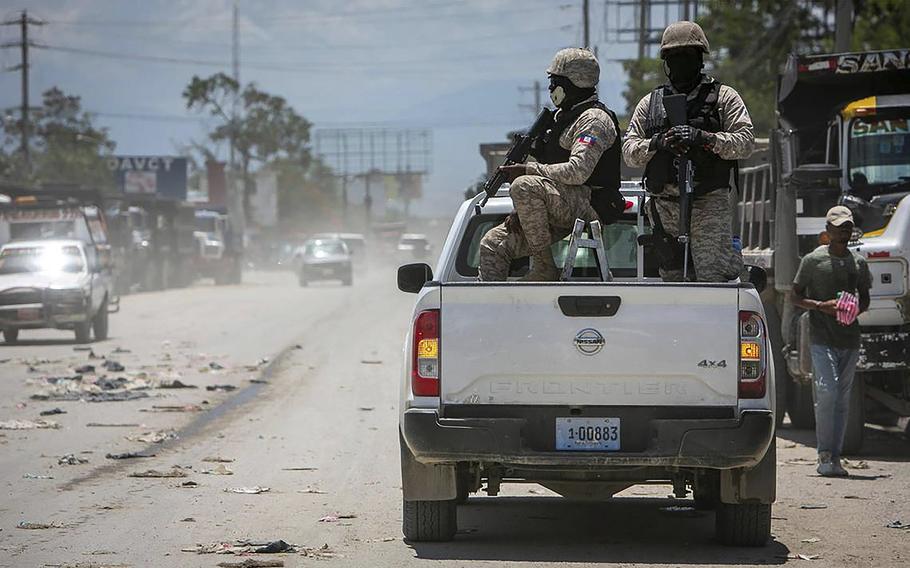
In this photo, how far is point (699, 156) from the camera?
817 centimetres

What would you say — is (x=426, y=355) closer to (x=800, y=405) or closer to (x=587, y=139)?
(x=587, y=139)

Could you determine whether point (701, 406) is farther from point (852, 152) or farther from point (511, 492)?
point (852, 152)

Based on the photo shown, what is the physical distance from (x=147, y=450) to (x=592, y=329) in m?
6.23

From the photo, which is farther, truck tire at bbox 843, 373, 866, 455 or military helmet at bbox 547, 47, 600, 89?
truck tire at bbox 843, 373, 866, 455

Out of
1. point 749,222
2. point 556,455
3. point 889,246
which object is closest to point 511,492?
point 556,455

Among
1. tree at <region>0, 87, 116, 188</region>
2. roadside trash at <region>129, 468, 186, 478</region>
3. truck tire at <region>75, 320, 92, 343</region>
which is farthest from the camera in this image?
tree at <region>0, 87, 116, 188</region>

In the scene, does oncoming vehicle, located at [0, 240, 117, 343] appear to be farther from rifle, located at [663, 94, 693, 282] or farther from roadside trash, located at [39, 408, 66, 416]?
rifle, located at [663, 94, 693, 282]

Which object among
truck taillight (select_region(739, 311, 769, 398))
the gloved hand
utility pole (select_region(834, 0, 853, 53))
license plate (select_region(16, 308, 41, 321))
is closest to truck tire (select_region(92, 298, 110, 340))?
license plate (select_region(16, 308, 41, 321))

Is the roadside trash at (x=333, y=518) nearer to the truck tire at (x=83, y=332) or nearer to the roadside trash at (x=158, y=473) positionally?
the roadside trash at (x=158, y=473)

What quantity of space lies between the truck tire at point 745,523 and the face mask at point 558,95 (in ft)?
7.87

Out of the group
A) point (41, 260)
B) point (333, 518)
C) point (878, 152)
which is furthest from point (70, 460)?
point (41, 260)

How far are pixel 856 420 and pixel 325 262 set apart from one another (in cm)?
4268

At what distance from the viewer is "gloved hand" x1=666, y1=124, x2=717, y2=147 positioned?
791cm

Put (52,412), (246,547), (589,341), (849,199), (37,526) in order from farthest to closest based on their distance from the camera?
(52,412) < (849,199) < (37,526) < (246,547) < (589,341)
